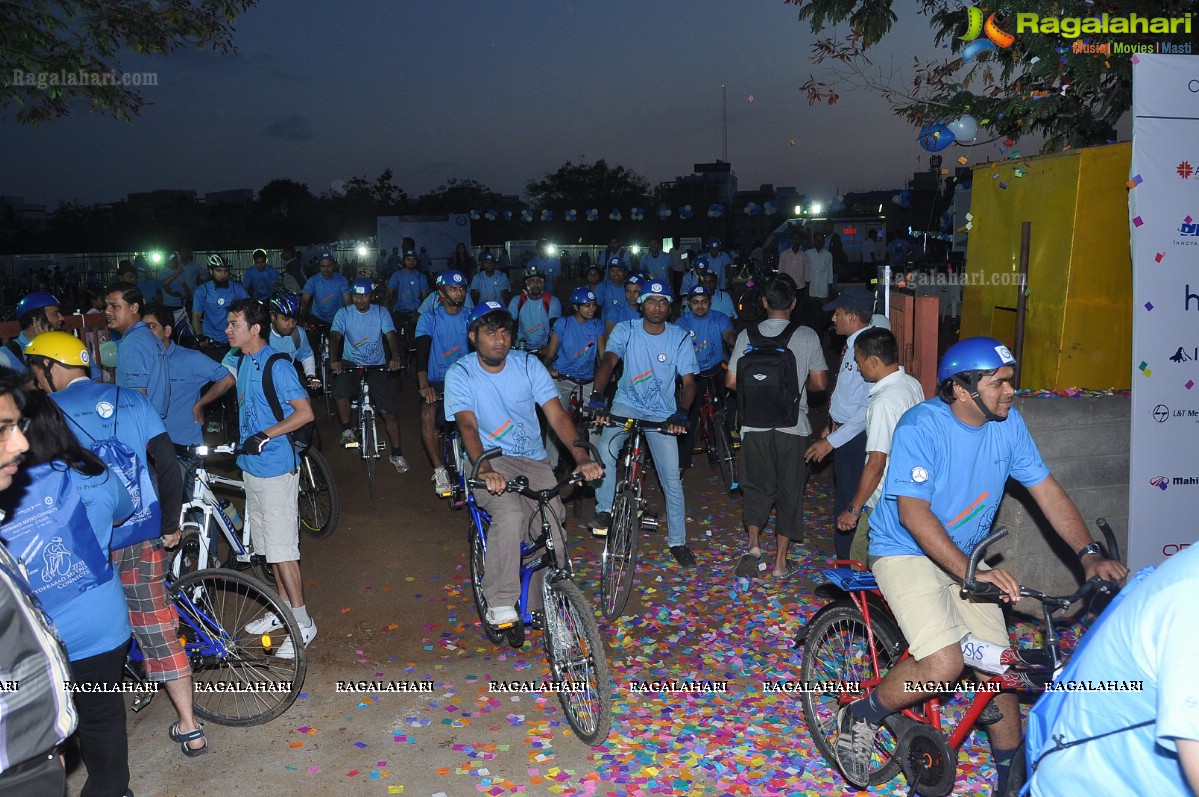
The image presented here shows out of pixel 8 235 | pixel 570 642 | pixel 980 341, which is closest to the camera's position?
pixel 980 341

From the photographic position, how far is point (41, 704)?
218 centimetres

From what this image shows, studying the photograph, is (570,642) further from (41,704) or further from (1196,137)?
(1196,137)

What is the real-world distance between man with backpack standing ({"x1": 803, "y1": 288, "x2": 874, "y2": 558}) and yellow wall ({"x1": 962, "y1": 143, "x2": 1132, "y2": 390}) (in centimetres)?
202

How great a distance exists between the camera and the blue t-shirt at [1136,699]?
70.7 inches

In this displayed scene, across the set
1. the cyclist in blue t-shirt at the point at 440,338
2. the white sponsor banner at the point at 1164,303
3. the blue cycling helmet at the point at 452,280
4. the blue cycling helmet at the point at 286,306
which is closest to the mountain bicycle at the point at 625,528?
the white sponsor banner at the point at 1164,303

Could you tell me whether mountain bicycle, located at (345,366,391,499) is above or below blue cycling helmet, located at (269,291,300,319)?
below

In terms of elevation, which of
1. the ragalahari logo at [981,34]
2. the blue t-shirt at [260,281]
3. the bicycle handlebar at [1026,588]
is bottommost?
the bicycle handlebar at [1026,588]

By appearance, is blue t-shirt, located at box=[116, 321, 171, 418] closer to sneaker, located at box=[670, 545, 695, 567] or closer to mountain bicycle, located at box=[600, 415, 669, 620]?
mountain bicycle, located at box=[600, 415, 669, 620]

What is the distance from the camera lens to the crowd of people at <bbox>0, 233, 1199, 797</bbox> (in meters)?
3.34

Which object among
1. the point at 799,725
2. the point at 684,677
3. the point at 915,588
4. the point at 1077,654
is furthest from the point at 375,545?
the point at 1077,654

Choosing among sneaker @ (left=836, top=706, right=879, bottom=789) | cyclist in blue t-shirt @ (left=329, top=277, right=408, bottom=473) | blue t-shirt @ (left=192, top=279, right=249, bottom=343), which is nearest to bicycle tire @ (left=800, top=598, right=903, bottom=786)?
sneaker @ (left=836, top=706, right=879, bottom=789)

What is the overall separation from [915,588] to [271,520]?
3846 millimetres

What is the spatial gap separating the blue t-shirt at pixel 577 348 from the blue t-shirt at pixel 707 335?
948mm

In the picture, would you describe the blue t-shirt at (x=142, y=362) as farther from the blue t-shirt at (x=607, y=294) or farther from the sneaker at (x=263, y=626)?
the blue t-shirt at (x=607, y=294)
